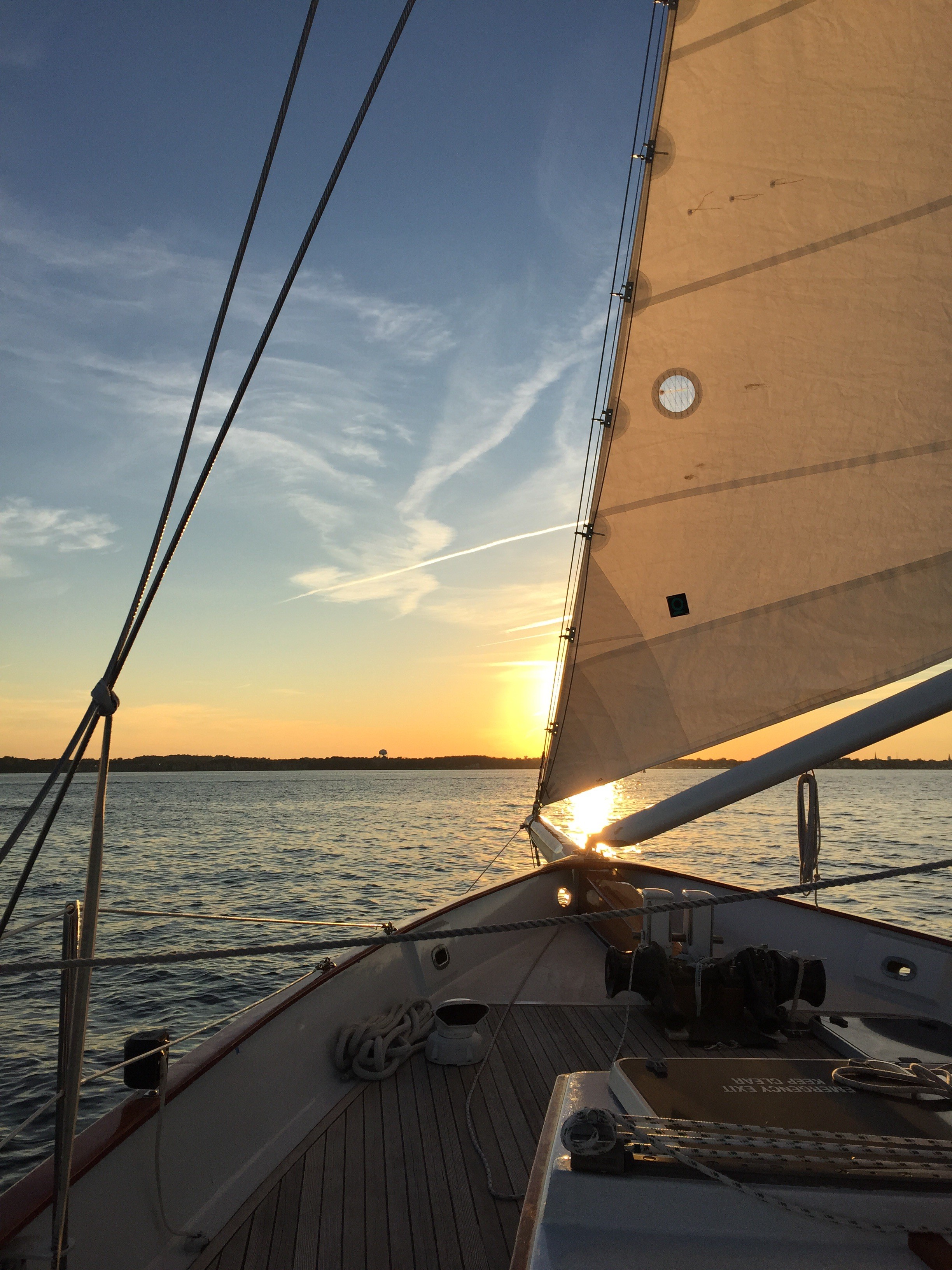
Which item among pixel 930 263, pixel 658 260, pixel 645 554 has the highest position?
pixel 658 260

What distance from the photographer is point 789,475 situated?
4562mm

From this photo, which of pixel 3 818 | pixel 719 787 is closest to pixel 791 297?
pixel 719 787

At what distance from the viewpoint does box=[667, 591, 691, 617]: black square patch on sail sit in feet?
15.9

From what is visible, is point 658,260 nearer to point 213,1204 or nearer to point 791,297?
point 791,297

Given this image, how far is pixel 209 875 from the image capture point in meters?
21.8

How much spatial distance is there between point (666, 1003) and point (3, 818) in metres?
61.3

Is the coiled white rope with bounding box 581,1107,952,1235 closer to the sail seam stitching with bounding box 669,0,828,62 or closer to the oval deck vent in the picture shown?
the oval deck vent

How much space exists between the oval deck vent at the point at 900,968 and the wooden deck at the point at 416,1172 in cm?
93

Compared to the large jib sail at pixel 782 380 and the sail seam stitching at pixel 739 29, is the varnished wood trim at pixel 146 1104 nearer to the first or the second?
the large jib sail at pixel 782 380

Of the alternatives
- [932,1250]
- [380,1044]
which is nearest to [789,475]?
[932,1250]

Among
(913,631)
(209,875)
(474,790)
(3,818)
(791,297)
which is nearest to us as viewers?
(913,631)

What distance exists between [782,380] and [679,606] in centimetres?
143

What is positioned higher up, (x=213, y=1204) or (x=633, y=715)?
(x=633, y=715)

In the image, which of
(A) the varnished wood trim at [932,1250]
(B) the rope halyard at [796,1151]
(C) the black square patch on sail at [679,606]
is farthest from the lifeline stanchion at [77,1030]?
(C) the black square patch on sail at [679,606]
